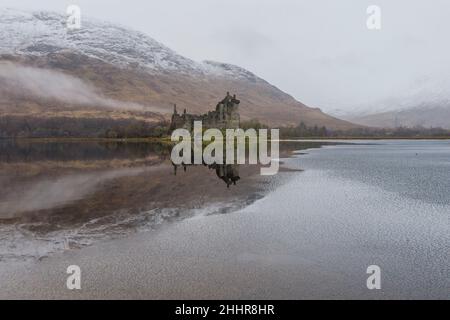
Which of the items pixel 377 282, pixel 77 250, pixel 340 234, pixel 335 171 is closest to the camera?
pixel 377 282

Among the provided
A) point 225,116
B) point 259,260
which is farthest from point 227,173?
point 225,116

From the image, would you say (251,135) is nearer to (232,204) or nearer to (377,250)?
(232,204)

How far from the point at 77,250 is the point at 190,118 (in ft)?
492

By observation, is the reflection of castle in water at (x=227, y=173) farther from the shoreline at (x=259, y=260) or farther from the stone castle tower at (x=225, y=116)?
the stone castle tower at (x=225, y=116)

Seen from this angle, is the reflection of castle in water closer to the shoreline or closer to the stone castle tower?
the shoreline

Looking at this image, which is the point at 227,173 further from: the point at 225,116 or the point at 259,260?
the point at 225,116

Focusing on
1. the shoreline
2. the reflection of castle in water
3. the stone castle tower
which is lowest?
the shoreline

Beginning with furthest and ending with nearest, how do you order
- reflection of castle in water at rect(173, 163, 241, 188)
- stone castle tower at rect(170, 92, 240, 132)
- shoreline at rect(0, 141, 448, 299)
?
stone castle tower at rect(170, 92, 240, 132) < reflection of castle in water at rect(173, 163, 241, 188) < shoreline at rect(0, 141, 448, 299)

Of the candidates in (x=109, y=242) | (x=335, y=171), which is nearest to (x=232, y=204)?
(x=109, y=242)

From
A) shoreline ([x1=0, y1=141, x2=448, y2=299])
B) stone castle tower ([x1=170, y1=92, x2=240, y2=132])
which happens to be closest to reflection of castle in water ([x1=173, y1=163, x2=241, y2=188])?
shoreline ([x1=0, y1=141, x2=448, y2=299])

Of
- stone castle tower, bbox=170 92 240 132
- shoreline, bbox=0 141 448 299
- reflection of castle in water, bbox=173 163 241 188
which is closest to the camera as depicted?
shoreline, bbox=0 141 448 299

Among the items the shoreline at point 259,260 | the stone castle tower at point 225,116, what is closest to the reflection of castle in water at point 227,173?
the shoreline at point 259,260

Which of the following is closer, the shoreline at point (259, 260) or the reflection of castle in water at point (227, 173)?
the shoreline at point (259, 260)
